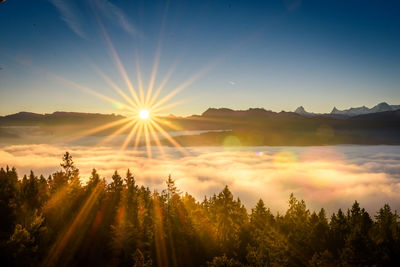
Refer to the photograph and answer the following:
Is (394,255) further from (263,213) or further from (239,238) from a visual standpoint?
(239,238)

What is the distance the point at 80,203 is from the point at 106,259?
66.0 feet

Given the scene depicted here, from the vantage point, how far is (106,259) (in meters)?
51.2

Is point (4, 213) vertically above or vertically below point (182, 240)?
above

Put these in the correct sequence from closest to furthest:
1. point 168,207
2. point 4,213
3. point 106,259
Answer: point 4,213
point 106,259
point 168,207

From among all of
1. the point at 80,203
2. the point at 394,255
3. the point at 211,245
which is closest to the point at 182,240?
the point at 211,245

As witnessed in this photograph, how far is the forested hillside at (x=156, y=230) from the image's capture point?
46.9 meters

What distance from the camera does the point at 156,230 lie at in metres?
57.2

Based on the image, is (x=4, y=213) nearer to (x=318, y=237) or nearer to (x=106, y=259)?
(x=106, y=259)

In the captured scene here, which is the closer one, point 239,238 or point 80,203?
point 239,238

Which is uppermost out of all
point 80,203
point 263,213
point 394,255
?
point 80,203

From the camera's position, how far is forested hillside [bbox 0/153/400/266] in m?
46.9

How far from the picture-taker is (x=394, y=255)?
53344 mm

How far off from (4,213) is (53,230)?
980cm

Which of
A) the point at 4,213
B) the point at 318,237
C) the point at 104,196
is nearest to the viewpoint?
the point at 4,213
